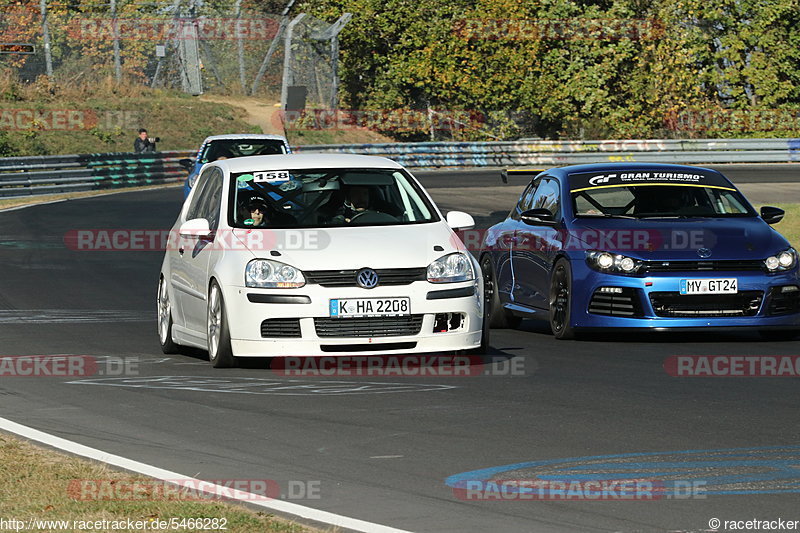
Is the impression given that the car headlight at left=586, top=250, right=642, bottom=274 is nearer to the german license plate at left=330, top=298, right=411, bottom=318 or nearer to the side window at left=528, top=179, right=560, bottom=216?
the side window at left=528, top=179, right=560, bottom=216

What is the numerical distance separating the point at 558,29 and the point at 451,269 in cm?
5047

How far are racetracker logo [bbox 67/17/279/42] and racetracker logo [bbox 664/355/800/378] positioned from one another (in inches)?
1557

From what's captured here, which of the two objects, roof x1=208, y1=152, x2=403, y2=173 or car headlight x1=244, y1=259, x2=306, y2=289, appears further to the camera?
roof x1=208, y1=152, x2=403, y2=173

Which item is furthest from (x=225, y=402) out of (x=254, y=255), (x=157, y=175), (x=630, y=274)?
(x=157, y=175)

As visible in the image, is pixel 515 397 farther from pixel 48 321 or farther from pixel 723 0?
pixel 723 0

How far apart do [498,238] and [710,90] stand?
1935 inches

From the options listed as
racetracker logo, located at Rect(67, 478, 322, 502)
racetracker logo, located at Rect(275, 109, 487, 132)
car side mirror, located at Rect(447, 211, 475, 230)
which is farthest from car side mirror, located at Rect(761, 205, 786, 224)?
racetracker logo, located at Rect(275, 109, 487, 132)

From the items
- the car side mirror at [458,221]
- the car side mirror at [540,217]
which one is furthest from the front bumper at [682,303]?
the car side mirror at [458,221]

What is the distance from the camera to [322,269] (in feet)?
35.4

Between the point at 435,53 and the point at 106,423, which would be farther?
the point at 435,53

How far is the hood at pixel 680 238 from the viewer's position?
42.2ft

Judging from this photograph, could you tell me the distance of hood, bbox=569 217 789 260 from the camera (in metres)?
12.9

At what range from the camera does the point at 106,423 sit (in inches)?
343

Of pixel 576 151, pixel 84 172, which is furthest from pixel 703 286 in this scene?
pixel 576 151
